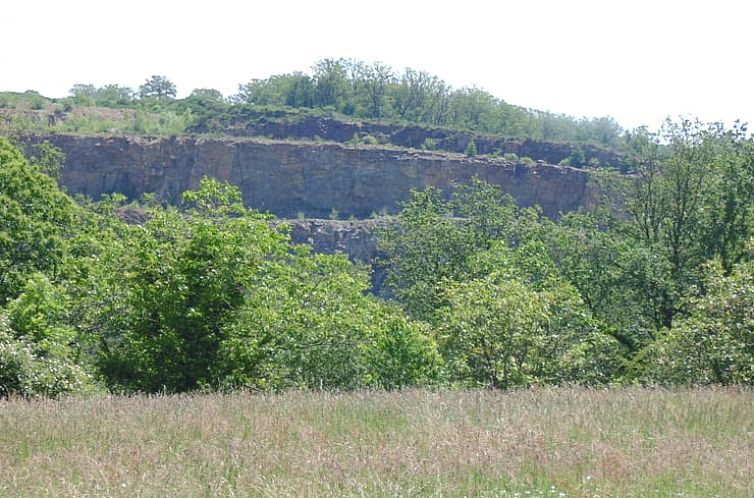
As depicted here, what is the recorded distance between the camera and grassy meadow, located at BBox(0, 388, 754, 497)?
5539 millimetres

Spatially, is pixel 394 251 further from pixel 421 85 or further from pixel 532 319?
pixel 421 85

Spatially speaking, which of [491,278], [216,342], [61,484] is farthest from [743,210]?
[61,484]

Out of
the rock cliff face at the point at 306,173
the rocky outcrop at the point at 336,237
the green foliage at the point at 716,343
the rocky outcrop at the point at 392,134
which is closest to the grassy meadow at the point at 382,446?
the green foliage at the point at 716,343

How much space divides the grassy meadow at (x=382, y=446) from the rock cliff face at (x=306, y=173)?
251 feet

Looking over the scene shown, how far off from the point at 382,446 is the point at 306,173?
82.3 m

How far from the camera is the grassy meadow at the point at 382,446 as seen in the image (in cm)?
554

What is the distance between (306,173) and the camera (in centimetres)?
8794

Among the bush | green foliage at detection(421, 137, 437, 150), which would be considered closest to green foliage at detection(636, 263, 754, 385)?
green foliage at detection(421, 137, 437, 150)

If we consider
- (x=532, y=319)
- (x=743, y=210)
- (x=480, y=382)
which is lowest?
(x=480, y=382)

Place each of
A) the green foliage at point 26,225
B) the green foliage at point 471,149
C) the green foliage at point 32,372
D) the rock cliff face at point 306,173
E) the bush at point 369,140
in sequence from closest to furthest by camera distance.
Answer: the green foliage at point 32,372
the green foliage at point 26,225
the rock cliff face at point 306,173
the green foliage at point 471,149
the bush at point 369,140

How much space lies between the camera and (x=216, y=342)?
15.1m

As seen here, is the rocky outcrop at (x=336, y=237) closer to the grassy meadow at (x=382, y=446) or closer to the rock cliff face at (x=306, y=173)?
the rock cliff face at (x=306, y=173)

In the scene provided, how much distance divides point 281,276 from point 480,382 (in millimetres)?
4583

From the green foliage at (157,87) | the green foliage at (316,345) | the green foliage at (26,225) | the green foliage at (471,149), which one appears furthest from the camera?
the green foliage at (157,87)
